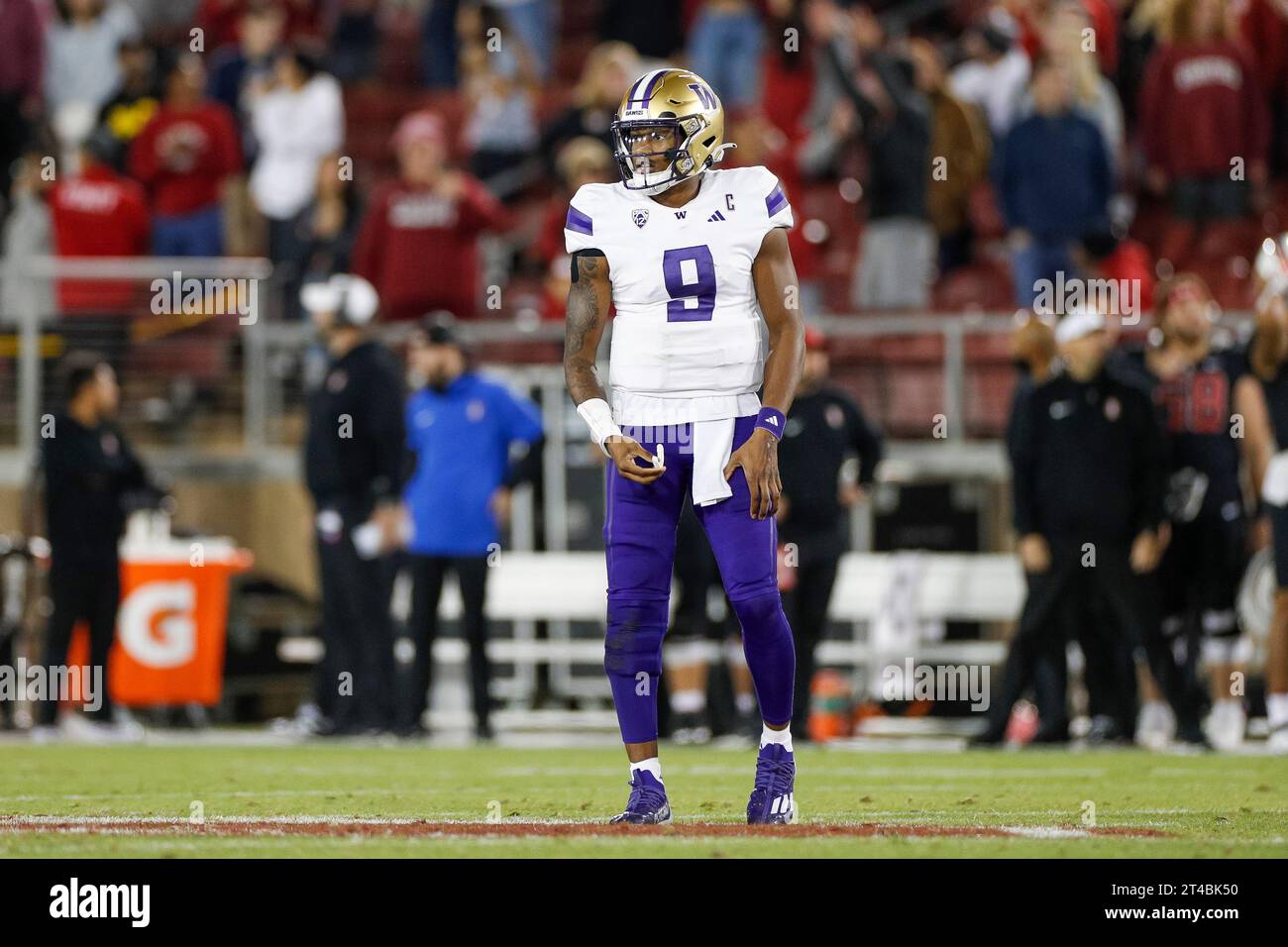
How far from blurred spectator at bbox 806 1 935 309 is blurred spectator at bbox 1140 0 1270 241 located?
4.75ft

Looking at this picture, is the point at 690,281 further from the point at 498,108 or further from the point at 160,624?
the point at 498,108

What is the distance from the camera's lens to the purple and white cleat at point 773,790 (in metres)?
7.05

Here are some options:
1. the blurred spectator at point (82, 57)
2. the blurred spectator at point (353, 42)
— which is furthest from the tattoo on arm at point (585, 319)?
the blurred spectator at point (353, 42)

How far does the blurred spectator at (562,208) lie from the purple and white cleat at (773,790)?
260 inches

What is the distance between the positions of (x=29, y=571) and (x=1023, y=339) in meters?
6.37

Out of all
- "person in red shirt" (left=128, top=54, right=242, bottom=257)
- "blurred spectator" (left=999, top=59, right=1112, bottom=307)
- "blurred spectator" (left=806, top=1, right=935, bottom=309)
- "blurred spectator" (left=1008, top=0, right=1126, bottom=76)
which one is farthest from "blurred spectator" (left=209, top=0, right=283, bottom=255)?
"blurred spectator" (left=999, top=59, right=1112, bottom=307)

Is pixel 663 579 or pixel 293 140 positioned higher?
pixel 293 140

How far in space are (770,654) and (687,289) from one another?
1071 millimetres

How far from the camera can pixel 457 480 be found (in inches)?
503

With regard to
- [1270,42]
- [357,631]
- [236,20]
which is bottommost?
[357,631]

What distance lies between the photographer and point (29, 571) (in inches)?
590

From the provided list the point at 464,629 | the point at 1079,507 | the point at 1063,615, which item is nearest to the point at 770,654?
the point at 1079,507

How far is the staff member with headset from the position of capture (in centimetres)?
1270
